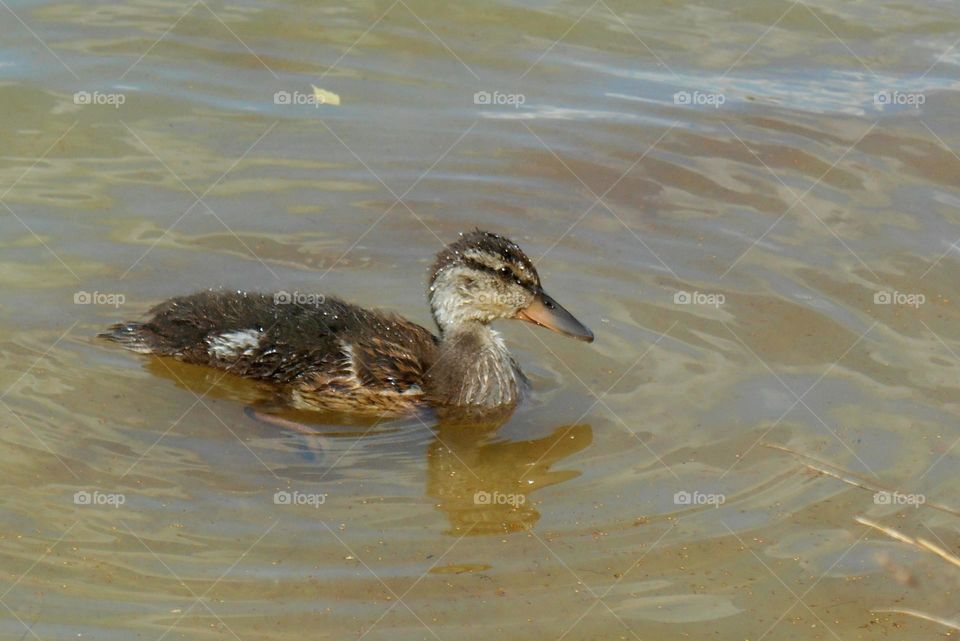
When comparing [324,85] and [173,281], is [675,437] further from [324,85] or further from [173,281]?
[324,85]

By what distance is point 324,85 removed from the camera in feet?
31.6

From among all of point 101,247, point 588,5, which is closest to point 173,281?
point 101,247

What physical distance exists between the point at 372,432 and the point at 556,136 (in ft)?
10.5
